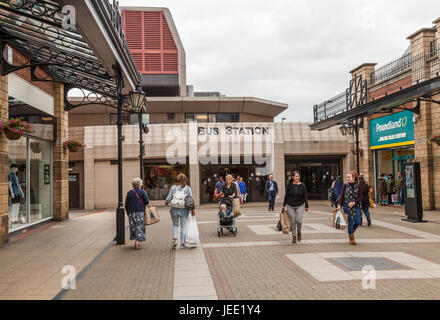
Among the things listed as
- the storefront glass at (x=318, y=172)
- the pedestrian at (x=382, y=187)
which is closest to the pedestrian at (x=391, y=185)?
the pedestrian at (x=382, y=187)

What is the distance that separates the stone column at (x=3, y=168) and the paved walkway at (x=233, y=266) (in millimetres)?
455

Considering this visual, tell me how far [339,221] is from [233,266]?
3.32 metres

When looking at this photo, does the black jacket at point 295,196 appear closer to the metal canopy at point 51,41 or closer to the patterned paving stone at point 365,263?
the patterned paving stone at point 365,263

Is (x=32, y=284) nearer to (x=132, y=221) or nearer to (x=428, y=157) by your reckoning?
(x=132, y=221)

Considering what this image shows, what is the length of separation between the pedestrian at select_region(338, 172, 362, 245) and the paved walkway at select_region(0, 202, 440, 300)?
44cm

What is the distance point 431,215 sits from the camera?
1455 cm

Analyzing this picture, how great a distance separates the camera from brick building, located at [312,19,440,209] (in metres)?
16.1

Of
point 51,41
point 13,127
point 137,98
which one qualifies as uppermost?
point 51,41

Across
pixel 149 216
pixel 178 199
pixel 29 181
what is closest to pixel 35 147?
pixel 29 181

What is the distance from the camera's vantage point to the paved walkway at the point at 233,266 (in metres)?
5.34

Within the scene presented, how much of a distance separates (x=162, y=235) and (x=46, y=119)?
269 inches

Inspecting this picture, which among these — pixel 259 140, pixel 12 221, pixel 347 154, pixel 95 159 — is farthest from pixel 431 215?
pixel 95 159

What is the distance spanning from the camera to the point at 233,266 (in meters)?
6.91

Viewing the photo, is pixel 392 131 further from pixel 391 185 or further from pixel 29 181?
pixel 29 181
